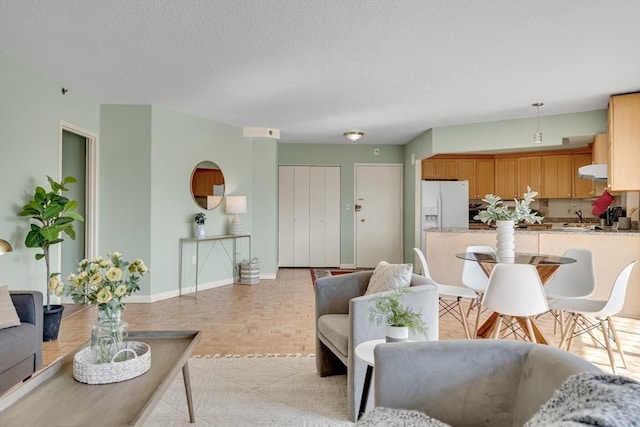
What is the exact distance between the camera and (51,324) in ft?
11.3

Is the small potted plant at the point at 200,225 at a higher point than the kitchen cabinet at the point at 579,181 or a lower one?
lower

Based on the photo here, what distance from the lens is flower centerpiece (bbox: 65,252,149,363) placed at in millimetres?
1726

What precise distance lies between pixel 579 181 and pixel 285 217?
517cm

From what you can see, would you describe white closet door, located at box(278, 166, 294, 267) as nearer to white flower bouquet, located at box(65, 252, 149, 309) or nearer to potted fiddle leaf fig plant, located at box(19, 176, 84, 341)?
potted fiddle leaf fig plant, located at box(19, 176, 84, 341)

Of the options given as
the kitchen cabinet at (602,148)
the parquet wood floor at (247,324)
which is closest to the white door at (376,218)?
the parquet wood floor at (247,324)

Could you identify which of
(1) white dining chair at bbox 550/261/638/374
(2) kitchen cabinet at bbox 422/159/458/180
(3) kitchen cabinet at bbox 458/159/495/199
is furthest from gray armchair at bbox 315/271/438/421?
(3) kitchen cabinet at bbox 458/159/495/199

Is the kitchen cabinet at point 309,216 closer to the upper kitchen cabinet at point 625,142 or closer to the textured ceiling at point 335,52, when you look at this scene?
the textured ceiling at point 335,52

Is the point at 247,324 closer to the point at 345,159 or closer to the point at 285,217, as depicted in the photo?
the point at 285,217

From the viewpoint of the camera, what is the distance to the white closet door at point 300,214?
7.66 m

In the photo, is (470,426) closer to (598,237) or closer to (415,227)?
(598,237)

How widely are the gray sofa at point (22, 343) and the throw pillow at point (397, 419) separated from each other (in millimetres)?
2015

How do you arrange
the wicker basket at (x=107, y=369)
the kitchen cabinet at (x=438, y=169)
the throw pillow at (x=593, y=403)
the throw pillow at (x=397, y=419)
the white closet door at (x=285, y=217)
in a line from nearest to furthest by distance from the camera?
the throw pillow at (x=593, y=403)
the throw pillow at (x=397, y=419)
the wicker basket at (x=107, y=369)
the kitchen cabinet at (x=438, y=169)
the white closet door at (x=285, y=217)

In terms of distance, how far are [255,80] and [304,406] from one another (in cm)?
295

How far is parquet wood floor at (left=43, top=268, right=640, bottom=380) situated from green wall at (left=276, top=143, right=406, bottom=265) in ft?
7.43
